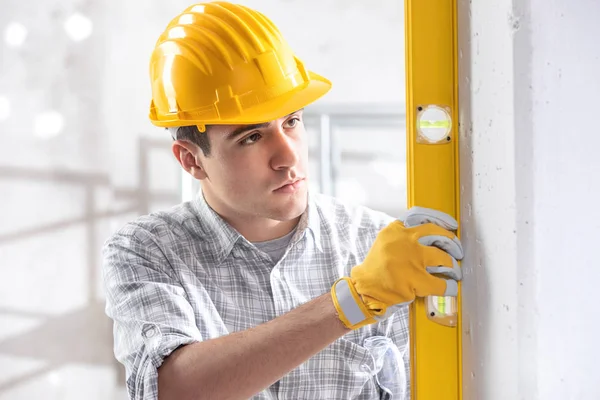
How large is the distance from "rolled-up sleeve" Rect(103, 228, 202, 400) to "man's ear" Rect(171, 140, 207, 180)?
0.69ft

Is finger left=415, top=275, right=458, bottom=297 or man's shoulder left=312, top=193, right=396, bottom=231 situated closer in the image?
finger left=415, top=275, right=458, bottom=297

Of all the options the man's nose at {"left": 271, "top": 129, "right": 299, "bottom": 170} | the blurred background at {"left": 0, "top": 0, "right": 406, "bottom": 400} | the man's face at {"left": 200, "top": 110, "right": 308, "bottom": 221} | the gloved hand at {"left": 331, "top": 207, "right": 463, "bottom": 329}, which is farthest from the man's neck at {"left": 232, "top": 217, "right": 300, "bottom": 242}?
the blurred background at {"left": 0, "top": 0, "right": 406, "bottom": 400}

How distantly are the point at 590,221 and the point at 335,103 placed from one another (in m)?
2.76

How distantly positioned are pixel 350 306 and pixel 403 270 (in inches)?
6.7

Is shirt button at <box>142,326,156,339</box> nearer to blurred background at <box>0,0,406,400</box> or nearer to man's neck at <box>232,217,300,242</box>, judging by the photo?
man's neck at <box>232,217,300,242</box>

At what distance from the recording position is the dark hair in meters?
1.54

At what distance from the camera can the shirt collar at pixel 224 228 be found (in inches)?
61.7

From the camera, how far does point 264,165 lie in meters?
1.46

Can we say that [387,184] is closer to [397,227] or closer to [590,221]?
[397,227]

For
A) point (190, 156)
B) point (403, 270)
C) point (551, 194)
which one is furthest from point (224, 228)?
point (551, 194)

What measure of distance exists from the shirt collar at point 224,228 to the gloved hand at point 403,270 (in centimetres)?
50

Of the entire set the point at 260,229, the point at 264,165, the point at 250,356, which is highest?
the point at 264,165

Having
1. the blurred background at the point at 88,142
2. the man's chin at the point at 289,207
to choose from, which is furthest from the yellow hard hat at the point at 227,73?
the blurred background at the point at 88,142

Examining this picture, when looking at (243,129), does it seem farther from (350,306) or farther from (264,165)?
(350,306)
